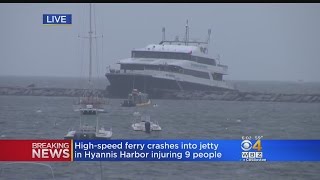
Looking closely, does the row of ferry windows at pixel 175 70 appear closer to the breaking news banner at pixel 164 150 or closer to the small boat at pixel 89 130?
the small boat at pixel 89 130

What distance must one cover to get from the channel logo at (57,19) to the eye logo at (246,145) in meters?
2.49

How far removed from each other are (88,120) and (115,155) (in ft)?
22.6

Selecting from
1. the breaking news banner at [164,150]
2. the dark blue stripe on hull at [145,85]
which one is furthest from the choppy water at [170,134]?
the breaking news banner at [164,150]

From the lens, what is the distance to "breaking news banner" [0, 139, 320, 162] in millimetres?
8930

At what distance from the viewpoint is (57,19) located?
930 cm

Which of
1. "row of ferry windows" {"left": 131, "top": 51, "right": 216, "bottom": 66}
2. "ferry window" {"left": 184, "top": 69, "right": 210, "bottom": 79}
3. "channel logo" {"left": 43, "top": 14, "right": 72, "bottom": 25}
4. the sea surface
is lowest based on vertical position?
the sea surface

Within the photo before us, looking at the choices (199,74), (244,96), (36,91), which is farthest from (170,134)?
(244,96)

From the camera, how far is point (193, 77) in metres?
32.3

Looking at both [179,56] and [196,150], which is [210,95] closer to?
[179,56]

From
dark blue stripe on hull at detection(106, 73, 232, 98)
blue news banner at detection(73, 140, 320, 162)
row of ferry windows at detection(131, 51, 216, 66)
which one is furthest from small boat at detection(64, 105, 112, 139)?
row of ferry windows at detection(131, 51, 216, 66)

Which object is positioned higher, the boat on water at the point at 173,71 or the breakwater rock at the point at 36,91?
the boat on water at the point at 173,71

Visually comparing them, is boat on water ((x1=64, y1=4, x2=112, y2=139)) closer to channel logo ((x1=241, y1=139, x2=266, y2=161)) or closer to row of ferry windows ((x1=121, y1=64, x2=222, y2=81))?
channel logo ((x1=241, y1=139, x2=266, y2=161))

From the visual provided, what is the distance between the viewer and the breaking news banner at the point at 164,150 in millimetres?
8930

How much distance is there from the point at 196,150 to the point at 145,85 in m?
20.3
